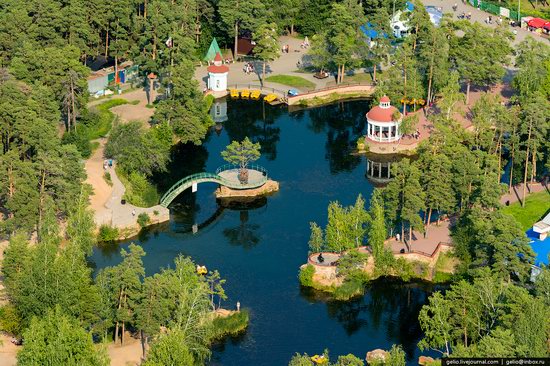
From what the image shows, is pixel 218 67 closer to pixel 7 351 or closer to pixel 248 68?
pixel 248 68

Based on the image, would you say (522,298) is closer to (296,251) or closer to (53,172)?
(296,251)

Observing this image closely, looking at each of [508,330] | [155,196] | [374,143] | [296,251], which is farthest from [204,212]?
[508,330]

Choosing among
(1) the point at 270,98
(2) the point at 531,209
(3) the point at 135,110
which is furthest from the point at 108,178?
(2) the point at 531,209

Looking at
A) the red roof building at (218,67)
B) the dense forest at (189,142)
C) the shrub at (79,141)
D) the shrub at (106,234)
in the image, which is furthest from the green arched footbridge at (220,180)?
the red roof building at (218,67)

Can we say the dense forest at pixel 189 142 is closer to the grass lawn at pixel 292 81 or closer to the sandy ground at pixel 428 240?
the sandy ground at pixel 428 240

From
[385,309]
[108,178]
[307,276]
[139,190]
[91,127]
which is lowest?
[385,309]

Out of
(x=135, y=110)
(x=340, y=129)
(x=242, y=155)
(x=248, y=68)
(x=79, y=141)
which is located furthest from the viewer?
(x=248, y=68)

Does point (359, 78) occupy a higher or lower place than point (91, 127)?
higher
